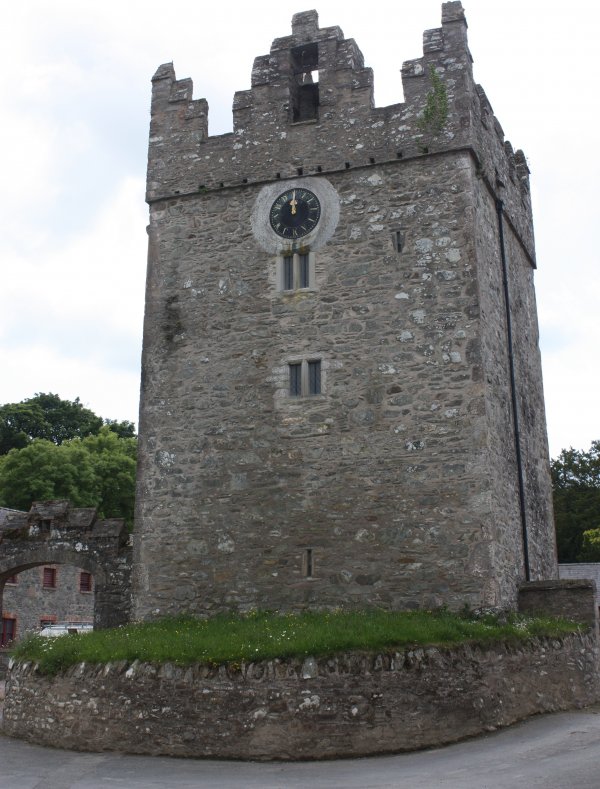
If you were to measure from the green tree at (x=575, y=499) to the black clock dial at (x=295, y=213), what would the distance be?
30.2 m

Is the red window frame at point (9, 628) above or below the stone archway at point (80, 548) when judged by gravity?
below

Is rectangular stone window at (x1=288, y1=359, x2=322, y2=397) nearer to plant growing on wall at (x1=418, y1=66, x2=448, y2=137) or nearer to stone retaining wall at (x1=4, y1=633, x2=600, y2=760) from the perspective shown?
plant growing on wall at (x1=418, y1=66, x2=448, y2=137)

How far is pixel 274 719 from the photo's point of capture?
36.6ft

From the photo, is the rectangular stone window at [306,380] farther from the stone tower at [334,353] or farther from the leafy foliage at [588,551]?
the leafy foliage at [588,551]

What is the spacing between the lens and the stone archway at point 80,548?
17250 mm

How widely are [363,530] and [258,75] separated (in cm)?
915

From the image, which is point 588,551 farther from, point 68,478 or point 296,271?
point 296,271

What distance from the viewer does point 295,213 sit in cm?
1656

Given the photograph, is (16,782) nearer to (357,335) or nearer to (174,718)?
(174,718)

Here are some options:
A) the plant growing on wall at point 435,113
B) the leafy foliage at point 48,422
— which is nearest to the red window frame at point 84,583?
the leafy foliage at point 48,422

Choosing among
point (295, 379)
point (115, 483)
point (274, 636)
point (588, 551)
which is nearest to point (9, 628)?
point (115, 483)

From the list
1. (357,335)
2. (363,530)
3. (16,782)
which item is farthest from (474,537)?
(16,782)

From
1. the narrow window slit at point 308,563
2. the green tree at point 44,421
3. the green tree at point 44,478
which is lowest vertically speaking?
the narrow window slit at point 308,563

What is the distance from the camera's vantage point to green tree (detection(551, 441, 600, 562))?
43.1 m
